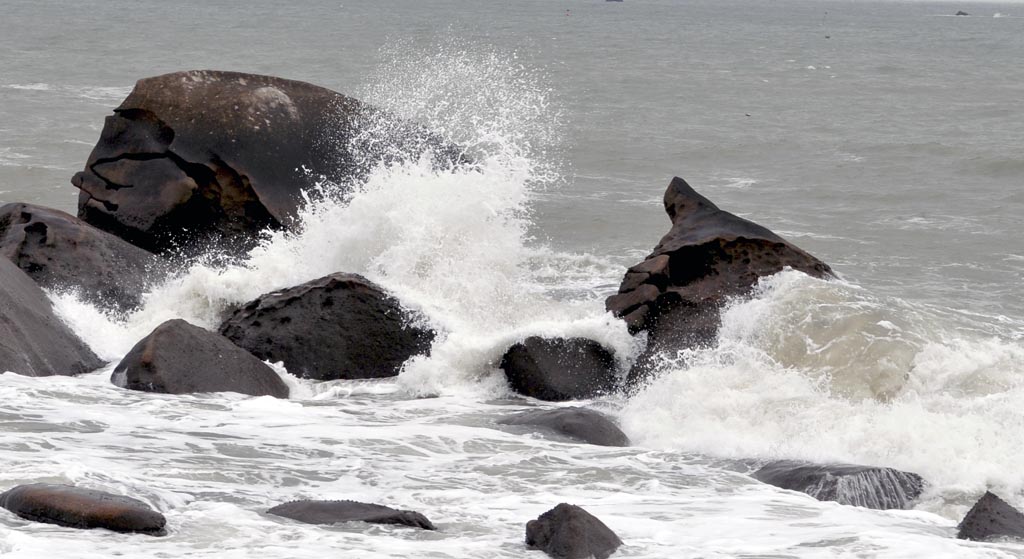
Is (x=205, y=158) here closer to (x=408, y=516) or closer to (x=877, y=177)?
(x=408, y=516)

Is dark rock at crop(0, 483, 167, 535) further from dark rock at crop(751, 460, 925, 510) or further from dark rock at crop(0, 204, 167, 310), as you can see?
dark rock at crop(0, 204, 167, 310)

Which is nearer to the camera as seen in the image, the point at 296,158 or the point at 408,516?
the point at 408,516

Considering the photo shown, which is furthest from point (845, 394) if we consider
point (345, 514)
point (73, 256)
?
point (73, 256)

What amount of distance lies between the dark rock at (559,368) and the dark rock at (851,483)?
1.70m

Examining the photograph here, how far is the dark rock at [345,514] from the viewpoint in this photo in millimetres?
5832

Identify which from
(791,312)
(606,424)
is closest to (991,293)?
(791,312)

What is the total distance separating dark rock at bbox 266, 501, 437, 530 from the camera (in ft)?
19.1

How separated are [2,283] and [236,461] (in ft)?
7.60

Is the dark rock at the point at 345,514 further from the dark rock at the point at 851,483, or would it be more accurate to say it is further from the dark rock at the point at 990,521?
the dark rock at the point at 990,521

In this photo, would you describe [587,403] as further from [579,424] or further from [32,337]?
[32,337]

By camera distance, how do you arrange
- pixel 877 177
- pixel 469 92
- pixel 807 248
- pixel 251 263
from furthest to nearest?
pixel 469 92 → pixel 877 177 → pixel 807 248 → pixel 251 263

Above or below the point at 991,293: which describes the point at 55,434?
below

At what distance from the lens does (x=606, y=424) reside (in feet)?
25.5

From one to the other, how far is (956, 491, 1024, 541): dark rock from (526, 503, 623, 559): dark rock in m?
1.69
